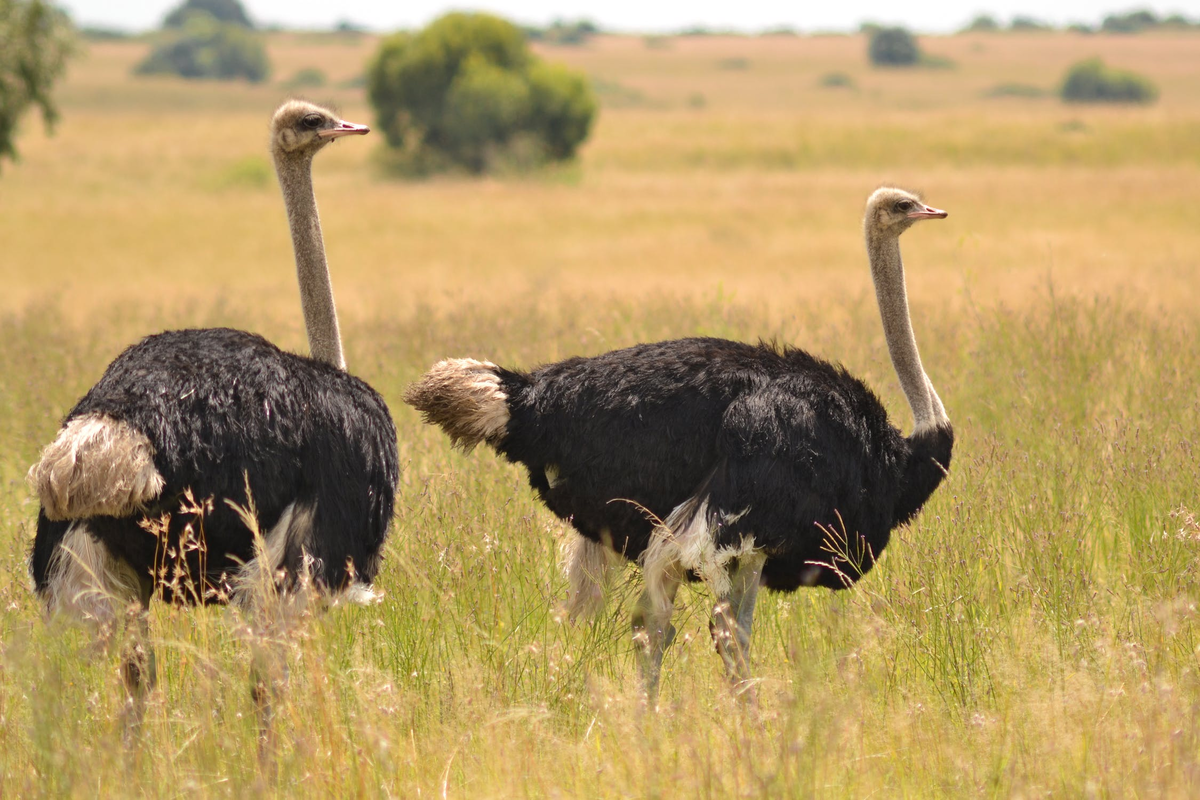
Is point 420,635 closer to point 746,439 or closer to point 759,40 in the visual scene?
point 746,439

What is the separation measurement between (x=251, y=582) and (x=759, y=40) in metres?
125

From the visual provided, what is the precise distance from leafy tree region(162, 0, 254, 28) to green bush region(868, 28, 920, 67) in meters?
86.7

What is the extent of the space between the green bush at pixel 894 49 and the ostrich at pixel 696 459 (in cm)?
10294

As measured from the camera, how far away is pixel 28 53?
1817cm

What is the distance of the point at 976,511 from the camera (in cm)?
423

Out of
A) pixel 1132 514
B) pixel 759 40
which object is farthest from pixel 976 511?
pixel 759 40

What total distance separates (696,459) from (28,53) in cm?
1728

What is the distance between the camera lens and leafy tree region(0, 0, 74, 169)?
18094mm

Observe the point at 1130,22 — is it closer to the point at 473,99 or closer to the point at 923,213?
the point at 473,99

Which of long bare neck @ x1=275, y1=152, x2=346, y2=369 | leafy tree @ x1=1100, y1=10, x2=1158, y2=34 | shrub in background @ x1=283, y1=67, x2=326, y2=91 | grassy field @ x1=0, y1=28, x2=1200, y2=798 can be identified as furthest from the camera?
leafy tree @ x1=1100, y1=10, x2=1158, y2=34

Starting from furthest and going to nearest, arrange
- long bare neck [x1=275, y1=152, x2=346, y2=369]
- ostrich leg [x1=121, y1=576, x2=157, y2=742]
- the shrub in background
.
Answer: the shrub in background → long bare neck [x1=275, y1=152, x2=346, y2=369] → ostrich leg [x1=121, y1=576, x2=157, y2=742]

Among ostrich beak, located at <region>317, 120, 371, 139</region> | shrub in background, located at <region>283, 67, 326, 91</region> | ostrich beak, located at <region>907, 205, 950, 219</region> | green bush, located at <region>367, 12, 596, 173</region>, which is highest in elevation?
ostrich beak, located at <region>317, 120, 371, 139</region>

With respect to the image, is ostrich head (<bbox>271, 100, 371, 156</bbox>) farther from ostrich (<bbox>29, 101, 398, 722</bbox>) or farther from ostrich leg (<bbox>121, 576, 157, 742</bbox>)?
ostrich leg (<bbox>121, 576, 157, 742</bbox>)

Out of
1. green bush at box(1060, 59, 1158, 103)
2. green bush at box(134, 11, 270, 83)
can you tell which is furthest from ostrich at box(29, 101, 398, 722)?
green bush at box(134, 11, 270, 83)
